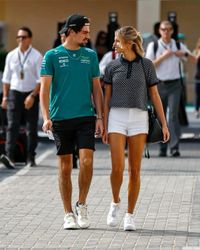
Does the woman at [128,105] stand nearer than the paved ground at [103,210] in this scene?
No

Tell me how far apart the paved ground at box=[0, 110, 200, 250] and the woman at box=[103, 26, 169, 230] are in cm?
46

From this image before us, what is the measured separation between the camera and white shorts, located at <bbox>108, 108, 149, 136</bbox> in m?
9.33

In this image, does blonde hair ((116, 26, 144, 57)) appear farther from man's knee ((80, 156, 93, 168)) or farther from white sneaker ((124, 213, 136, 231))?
white sneaker ((124, 213, 136, 231))

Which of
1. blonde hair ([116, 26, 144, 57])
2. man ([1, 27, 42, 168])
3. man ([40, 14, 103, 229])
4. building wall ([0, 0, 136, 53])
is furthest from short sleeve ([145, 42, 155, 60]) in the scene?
building wall ([0, 0, 136, 53])

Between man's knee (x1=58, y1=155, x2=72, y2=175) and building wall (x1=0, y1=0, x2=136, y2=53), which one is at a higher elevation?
man's knee (x1=58, y1=155, x2=72, y2=175)

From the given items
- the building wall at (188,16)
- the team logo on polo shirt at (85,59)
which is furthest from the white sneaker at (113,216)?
the building wall at (188,16)

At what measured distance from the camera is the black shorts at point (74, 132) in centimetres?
940

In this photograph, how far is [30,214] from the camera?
33.9ft

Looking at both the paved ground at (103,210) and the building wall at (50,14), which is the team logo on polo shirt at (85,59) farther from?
the building wall at (50,14)

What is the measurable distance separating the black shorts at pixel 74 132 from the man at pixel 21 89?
511cm

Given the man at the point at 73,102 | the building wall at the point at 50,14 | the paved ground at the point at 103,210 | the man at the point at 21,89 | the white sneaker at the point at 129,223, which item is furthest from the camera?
the building wall at the point at 50,14

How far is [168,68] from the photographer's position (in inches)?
628

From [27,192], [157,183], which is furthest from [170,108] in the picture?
[27,192]

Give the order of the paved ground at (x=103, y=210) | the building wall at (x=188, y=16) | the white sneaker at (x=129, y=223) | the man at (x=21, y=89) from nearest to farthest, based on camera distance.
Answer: the paved ground at (x=103, y=210), the white sneaker at (x=129, y=223), the man at (x=21, y=89), the building wall at (x=188, y=16)
